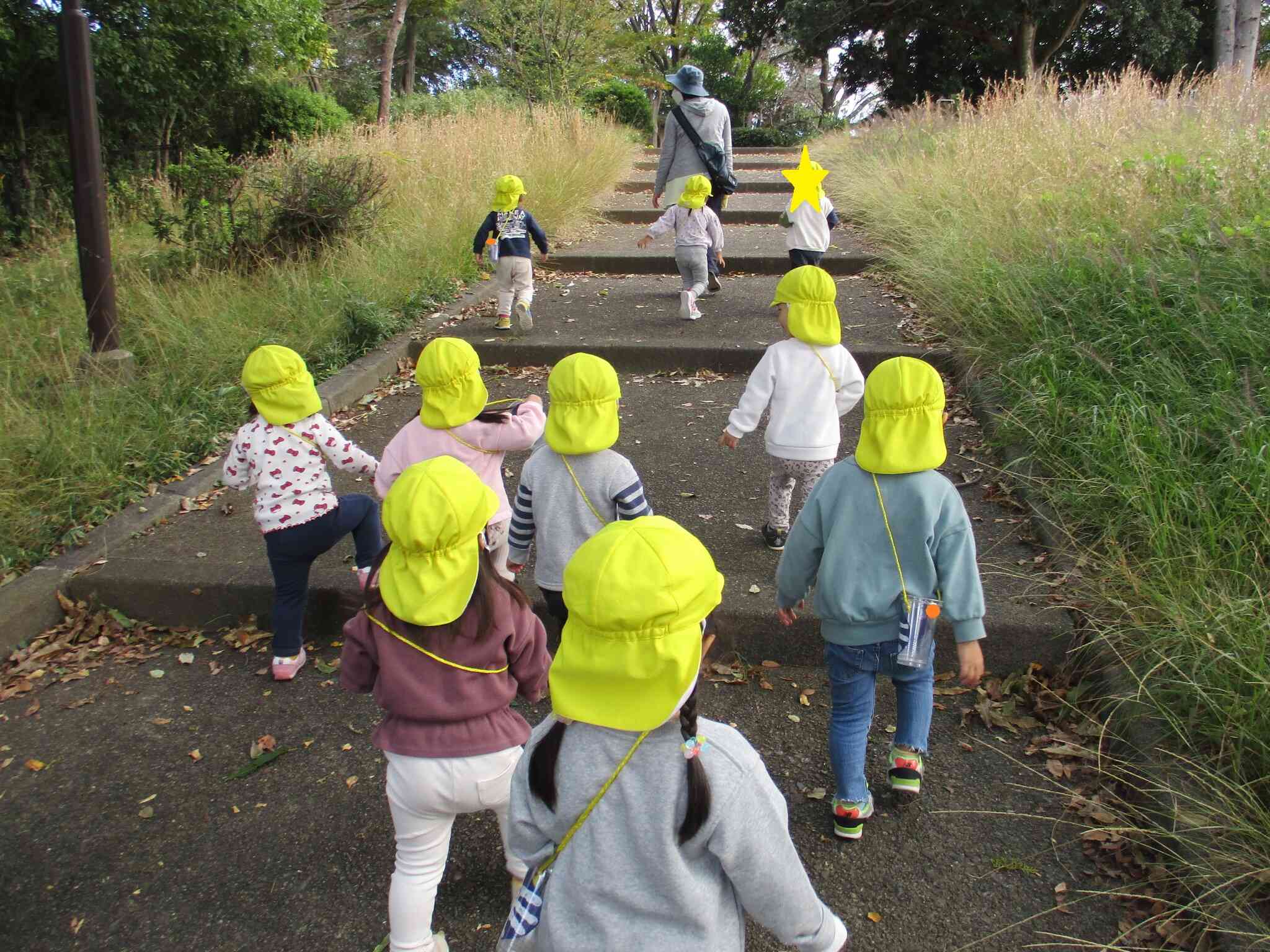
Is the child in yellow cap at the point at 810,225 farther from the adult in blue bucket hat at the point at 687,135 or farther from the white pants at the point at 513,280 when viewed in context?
the white pants at the point at 513,280

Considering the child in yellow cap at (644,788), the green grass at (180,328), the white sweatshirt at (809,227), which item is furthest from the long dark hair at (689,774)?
the white sweatshirt at (809,227)

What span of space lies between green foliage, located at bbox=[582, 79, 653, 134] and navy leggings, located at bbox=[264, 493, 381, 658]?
20.8m

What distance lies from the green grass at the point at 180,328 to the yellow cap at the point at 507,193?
4.05ft

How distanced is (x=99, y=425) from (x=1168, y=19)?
21697mm

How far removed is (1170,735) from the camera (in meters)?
2.79

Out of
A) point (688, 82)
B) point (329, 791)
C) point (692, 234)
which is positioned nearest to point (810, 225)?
point (692, 234)

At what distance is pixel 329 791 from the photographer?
3098 mm

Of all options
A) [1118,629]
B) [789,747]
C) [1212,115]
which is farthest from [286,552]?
[1212,115]

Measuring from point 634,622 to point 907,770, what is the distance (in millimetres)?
1691

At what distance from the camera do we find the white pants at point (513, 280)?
707 cm

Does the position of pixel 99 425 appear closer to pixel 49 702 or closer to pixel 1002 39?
pixel 49 702

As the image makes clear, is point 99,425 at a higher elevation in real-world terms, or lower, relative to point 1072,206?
lower

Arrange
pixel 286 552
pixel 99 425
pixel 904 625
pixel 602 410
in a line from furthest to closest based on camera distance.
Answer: pixel 99 425, pixel 286 552, pixel 602 410, pixel 904 625

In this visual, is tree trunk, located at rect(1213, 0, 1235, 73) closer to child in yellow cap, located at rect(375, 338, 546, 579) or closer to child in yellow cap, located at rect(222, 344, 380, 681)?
child in yellow cap, located at rect(375, 338, 546, 579)
